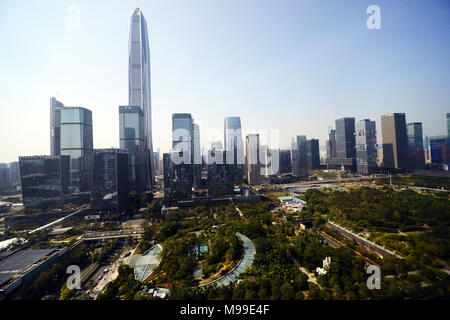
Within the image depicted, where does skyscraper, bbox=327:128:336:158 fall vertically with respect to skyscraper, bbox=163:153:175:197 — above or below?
above

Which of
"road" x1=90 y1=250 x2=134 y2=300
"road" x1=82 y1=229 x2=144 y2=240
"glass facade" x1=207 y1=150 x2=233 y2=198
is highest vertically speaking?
"glass facade" x1=207 y1=150 x2=233 y2=198

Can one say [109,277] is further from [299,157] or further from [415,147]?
[415,147]

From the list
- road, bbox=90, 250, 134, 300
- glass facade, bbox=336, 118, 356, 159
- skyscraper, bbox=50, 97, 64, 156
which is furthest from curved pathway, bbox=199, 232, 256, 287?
skyscraper, bbox=50, 97, 64, 156

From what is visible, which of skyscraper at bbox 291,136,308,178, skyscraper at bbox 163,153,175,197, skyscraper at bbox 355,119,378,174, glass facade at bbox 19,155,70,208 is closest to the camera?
glass facade at bbox 19,155,70,208

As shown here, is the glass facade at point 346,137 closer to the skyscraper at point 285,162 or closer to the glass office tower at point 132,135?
the skyscraper at point 285,162

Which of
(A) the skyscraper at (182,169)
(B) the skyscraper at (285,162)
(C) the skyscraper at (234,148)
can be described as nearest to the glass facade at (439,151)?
(B) the skyscraper at (285,162)

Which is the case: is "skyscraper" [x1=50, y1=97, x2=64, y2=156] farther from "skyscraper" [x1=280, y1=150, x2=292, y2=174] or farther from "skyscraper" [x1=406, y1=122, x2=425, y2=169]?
"skyscraper" [x1=406, y1=122, x2=425, y2=169]
